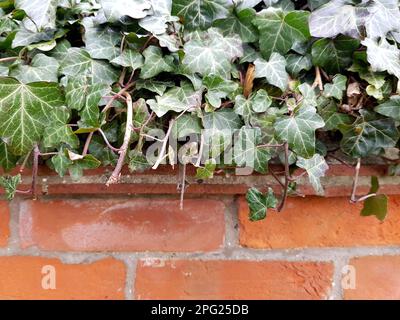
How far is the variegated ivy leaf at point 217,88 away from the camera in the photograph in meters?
0.74

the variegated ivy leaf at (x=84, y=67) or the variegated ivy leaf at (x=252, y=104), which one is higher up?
the variegated ivy leaf at (x=84, y=67)

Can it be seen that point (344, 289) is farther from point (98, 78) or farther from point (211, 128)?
point (98, 78)

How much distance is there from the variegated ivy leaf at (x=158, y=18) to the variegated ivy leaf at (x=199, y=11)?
2 centimetres

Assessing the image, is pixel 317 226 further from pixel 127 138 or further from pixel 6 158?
pixel 6 158

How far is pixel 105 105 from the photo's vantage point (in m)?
0.74

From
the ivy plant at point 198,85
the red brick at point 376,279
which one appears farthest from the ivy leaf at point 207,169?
Answer: the red brick at point 376,279

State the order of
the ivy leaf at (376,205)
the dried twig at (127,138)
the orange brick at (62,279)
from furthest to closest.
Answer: the orange brick at (62,279) → the ivy leaf at (376,205) → the dried twig at (127,138)

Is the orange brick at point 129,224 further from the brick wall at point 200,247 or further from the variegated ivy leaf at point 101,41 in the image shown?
the variegated ivy leaf at point 101,41

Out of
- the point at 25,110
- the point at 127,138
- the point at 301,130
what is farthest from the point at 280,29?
the point at 25,110

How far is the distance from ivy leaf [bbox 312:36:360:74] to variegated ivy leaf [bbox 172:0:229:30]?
15cm

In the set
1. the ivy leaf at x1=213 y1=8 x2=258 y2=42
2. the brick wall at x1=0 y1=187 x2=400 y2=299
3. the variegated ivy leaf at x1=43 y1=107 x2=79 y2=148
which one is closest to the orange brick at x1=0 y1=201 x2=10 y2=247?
the brick wall at x1=0 y1=187 x2=400 y2=299

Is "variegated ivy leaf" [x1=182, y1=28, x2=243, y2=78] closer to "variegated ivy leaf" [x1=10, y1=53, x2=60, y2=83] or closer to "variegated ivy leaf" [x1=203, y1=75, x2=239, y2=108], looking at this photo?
"variegated ivy leaf" [x1=203, y1=75, x2=239, y2=108]

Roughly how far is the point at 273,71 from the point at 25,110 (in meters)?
0.35

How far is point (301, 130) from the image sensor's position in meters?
0.72
